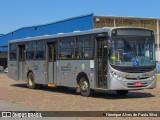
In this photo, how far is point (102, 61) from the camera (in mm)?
17969

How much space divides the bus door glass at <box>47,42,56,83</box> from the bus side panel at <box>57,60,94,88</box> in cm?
60

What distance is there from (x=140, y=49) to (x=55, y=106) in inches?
193

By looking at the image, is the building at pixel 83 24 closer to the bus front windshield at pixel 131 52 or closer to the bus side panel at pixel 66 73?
the bus side panel at pixel 66 73

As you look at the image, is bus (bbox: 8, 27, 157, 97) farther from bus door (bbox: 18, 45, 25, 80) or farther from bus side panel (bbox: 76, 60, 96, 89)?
bus door (bbox: 18, 45, 25, 80)

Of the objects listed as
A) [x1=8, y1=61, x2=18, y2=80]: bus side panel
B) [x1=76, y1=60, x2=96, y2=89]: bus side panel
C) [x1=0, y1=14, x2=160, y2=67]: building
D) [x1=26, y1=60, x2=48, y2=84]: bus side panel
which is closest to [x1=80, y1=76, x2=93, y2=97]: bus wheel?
[x1=76, y1=60, x2=96, y2=89]: bus side panel

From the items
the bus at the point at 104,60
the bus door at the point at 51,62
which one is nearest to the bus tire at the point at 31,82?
the bus door at the point at 51,62

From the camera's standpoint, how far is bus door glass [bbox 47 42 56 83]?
2217 centimetres

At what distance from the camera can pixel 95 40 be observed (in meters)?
18.3

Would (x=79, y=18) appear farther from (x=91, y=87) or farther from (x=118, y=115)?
(x=118, y=115)

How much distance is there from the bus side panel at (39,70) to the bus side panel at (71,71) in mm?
1760

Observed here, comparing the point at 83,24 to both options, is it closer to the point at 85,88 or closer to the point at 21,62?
the point at 21,62

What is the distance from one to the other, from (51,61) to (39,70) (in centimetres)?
166

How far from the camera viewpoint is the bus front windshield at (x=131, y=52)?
17.4 metres

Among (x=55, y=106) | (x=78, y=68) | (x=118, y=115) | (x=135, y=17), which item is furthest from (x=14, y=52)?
(x=135, y=17)
